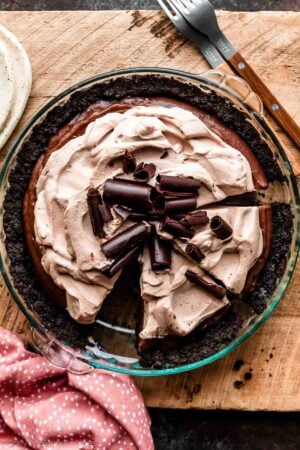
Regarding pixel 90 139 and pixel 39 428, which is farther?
pixel 39 428

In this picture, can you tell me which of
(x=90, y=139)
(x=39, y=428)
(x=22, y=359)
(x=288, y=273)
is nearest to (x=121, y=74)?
(x=90, y=139)

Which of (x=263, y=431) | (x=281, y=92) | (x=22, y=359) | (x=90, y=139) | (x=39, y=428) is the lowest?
(x=263, y=431)

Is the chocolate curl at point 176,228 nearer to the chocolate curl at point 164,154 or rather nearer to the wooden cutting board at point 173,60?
the chocolate curl at point 164,154

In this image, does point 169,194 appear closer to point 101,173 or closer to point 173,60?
point 101,173

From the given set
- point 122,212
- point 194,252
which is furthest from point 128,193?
point 194,252

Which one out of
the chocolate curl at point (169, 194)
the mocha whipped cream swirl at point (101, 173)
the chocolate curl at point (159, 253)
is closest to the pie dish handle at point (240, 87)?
the mocha whipped cream swirl at point (101, 173)

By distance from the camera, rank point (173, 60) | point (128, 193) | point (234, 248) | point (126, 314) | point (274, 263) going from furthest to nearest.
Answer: point (173, 60) → point (126, 314) → point (274, 263) → point (234, 248) → point (128, 193)

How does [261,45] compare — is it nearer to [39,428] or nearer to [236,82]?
[236,82]
